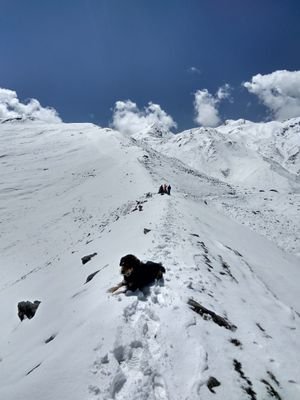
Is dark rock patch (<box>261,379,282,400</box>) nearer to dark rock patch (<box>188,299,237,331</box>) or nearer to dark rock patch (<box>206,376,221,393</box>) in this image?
dark rock patch (<box>206,376,221,393</box>)

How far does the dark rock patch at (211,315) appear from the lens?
9.89m

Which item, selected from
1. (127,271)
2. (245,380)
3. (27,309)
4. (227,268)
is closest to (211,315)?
(245,380)

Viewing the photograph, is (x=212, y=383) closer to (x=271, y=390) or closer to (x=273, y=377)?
(x=271, y=390)

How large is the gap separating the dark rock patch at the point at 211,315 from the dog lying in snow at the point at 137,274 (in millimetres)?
1733

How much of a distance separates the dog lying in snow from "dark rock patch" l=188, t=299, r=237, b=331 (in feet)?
5.69

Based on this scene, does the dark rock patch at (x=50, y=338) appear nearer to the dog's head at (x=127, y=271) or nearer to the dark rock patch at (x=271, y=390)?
the dog's head at (x=127, y=271)

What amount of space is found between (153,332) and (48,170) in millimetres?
58176

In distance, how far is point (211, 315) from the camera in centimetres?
1009

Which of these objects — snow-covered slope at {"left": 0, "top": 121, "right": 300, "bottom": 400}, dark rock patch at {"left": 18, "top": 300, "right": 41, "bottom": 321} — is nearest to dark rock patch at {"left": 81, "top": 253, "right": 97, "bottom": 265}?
snow-covered slope at {"left": 0, "top": 121, "right": 300, "bottom": 400}

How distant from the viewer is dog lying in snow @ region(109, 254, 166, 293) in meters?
11.3

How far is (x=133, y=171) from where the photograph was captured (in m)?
54.8

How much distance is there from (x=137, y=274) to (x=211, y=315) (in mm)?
2671

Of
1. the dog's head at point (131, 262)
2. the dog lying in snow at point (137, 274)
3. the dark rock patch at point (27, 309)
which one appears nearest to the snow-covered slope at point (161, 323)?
the dark rock patch at point (27, 309)

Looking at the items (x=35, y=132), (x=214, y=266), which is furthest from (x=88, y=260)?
(x=35, y=132)
